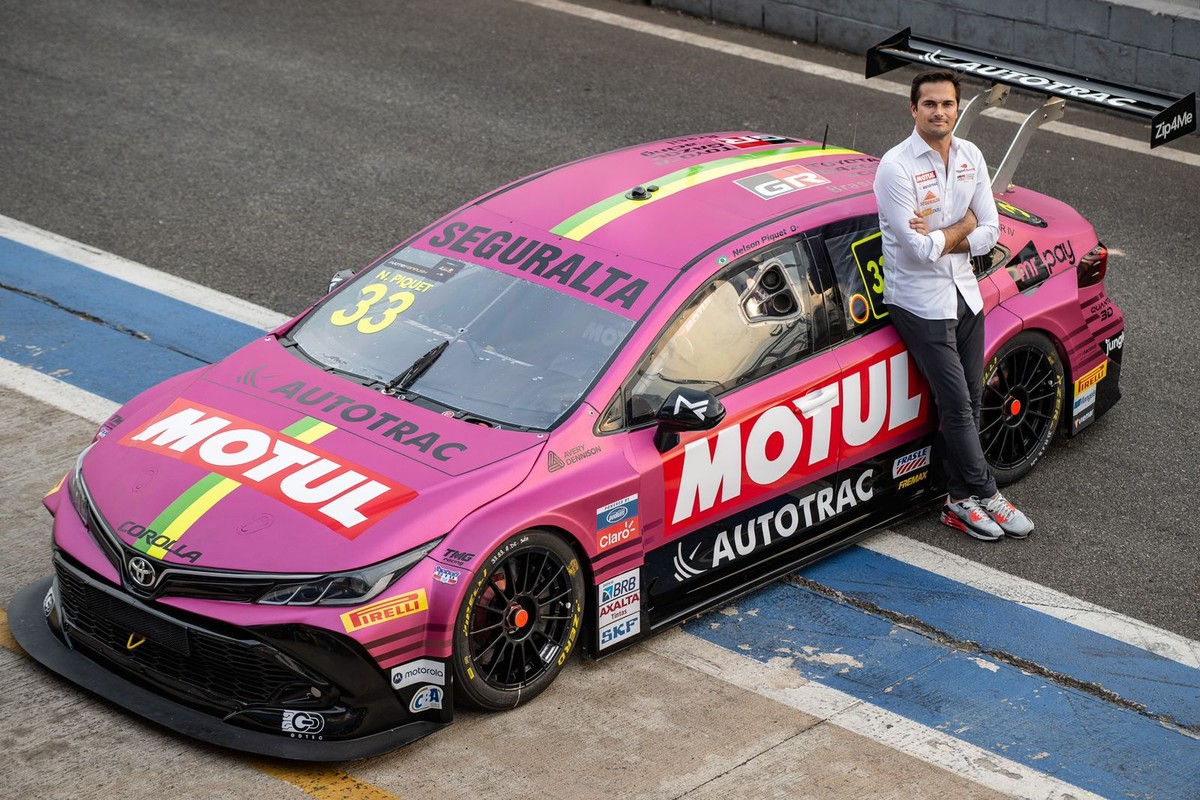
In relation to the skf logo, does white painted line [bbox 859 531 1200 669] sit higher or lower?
lower

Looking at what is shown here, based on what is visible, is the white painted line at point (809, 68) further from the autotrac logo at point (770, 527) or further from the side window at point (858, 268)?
the autotrac logo at point (770, 527)

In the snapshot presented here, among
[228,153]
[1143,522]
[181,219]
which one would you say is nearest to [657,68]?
[228,153]

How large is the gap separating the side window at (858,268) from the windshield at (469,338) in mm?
1121

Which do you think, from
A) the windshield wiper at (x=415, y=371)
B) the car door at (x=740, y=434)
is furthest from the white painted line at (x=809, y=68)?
the windshield wiper at (x=415, y=371)

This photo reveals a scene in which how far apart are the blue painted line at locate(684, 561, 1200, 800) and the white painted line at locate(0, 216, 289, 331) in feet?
12.0

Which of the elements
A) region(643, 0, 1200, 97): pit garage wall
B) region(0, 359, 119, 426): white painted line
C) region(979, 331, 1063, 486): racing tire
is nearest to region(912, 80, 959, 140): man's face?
region(979, 331, 1063, 486): racing tire

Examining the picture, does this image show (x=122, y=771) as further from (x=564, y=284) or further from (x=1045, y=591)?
(x=1045, y=591)

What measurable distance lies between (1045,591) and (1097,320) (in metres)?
1.59

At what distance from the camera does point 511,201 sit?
6.64 m

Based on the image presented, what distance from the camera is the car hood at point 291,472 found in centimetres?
510

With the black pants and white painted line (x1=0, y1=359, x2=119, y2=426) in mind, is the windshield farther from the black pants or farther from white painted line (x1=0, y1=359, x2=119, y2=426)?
white painted line (x1=0, y1=359, x2=119, y2=426)

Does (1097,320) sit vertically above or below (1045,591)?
above

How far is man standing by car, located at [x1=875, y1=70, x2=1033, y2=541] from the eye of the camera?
6449 millimetres

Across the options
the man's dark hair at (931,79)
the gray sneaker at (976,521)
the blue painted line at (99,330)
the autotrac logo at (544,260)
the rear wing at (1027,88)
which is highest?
the man's dark hair at (931,79)
